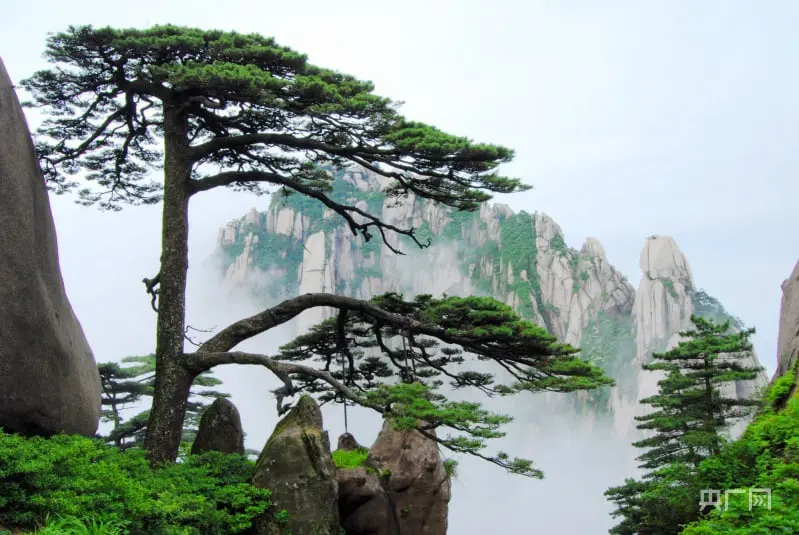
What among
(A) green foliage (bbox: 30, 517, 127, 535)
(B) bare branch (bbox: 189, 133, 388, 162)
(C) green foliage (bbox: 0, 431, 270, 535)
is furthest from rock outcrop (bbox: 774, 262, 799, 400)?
(A) green foliage (bbox: 30, 517, 127, 535)

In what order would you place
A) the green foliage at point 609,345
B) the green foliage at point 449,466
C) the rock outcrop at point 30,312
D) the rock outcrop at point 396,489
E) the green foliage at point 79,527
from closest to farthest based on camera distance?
the green foliage at point 79,527, the rock outcrop at point 30,312, the rock outcrop at point 396,489, the green foliage at point 449,466, the green foliage at point 609,345

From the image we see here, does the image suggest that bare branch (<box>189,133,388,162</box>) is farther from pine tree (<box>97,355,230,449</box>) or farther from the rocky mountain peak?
the rocky mountain peak

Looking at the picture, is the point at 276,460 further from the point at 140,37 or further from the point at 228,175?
the point at 140,37

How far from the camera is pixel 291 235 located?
192ft

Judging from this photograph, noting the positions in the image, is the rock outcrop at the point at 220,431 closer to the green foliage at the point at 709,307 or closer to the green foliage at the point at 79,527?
the green foliage at the point at 79,527

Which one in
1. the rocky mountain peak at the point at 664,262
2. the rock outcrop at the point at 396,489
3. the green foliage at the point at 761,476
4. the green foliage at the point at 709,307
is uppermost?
the rocky mountain peak at the point at 664,262

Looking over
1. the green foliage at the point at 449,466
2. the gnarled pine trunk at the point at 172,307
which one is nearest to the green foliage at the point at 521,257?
the green foliage at the point at 449,466

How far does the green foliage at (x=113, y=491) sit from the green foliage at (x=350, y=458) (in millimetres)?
2335

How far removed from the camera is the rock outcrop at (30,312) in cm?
776

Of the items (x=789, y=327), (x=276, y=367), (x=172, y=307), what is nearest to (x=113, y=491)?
(x=276, y=367)

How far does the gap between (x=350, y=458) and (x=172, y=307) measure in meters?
3.89

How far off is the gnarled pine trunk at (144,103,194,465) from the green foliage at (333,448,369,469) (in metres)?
2.60

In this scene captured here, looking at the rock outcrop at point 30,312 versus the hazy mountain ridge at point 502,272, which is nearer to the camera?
the rock outcrop at point 30,312

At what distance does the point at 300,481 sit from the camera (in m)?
8.77
